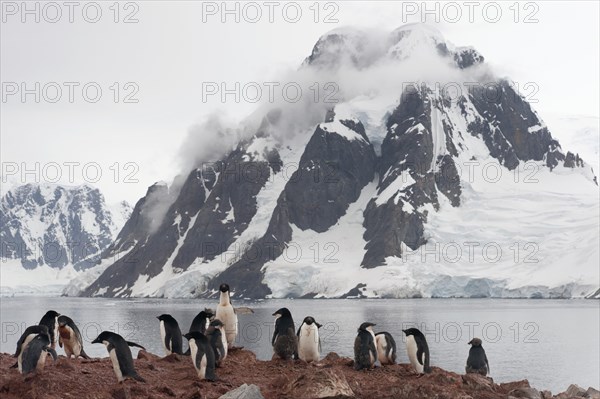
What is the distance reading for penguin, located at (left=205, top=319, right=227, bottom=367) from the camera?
Result: 2166 centimetres

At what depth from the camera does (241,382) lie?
20.3 metres

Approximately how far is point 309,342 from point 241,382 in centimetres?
428

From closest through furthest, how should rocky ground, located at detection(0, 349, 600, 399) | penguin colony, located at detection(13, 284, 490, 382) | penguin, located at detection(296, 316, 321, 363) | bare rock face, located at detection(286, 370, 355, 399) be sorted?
rocky ground, located at detection(0, 349, 600, 399), bare rock face, located at detection(286, 370, 355, 399), penguin colony, located at detection(13, 284, 490, 382), penguin, located at detection(296, 316, 321, 363)

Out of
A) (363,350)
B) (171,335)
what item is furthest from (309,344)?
(171,335)

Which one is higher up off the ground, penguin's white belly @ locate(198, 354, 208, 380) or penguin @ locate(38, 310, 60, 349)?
penguin @ locate(38, 310, 60, 349)

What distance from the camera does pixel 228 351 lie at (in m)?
23.9

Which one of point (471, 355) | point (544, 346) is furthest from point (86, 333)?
point (471, 355)

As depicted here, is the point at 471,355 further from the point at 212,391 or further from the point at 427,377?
the point at 212,391

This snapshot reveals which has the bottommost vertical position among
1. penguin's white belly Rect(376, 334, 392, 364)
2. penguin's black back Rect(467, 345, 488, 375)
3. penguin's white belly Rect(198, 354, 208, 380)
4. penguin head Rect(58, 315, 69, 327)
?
penguin's black back Rect(467, 345, 488, 375)

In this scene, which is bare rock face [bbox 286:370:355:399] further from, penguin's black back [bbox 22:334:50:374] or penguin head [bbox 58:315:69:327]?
penguin head [bbox 58:315:69:327]

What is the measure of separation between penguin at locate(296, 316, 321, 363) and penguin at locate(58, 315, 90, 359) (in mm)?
6645

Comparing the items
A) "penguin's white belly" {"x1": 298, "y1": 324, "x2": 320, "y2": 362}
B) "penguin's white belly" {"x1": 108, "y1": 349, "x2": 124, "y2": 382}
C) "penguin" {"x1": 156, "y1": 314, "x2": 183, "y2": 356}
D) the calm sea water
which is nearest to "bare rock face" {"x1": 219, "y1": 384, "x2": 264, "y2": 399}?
"penguin's white belly" {"x1": 108, "y1": 349, "x2": 124, "y2": 382}

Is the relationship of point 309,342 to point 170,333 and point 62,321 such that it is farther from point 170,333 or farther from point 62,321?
point 62,321

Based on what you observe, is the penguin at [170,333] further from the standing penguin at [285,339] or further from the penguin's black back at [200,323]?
the standing penguin at [285,339]
